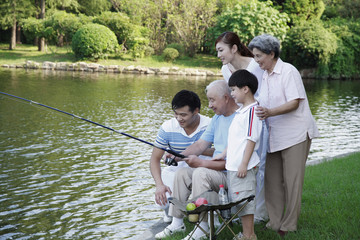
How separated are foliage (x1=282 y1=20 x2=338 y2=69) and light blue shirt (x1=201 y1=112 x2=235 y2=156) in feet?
81.8

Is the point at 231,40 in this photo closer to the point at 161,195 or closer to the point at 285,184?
the point at 285,184

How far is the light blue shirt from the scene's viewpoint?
3.58m

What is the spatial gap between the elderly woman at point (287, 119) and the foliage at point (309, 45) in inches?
976

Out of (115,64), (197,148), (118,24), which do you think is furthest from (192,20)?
(197,148)

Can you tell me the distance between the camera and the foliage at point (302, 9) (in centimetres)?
3050

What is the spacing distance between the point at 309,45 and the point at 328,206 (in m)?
24.5

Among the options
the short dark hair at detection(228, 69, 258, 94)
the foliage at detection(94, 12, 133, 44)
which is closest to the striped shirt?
the short dark hair at detection(228, 69, 258, 94)

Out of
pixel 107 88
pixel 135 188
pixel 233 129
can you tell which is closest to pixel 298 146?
pixel 233 129

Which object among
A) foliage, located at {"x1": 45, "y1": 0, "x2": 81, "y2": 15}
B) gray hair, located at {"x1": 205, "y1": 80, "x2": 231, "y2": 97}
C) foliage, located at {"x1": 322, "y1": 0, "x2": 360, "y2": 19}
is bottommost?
gray hair, located at {"x1": 205, "y1": 80, "x2": 231, "y2": 97}

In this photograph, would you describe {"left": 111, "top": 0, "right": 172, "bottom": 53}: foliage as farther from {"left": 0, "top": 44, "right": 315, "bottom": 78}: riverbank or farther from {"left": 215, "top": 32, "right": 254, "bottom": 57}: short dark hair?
{"left": 215, "top": 32, "right": 254, "bottom": 57}: short dark hair

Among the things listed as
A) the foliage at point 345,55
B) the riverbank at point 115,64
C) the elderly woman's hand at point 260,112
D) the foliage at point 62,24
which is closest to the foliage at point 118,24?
the foliage at point 62,24

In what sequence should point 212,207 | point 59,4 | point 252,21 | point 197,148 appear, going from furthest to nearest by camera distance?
point 59,4 → point 252,21 → point 197,148 → point 212,207

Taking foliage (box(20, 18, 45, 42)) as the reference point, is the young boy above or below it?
below

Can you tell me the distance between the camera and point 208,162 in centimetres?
352
